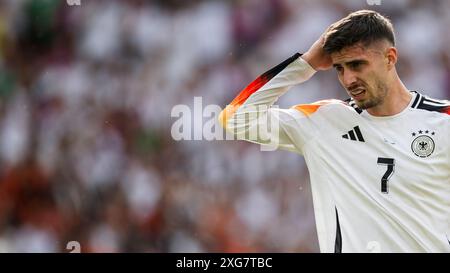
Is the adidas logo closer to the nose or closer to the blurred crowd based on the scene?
the nose

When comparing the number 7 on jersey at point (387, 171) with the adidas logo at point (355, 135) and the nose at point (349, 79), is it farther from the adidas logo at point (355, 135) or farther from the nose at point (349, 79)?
the nose at point (349, 79)

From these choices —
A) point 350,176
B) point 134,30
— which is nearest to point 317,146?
point 350,176

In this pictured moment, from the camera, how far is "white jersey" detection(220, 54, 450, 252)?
3.02 metres

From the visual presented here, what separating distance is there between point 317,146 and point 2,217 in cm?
448

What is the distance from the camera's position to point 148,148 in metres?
6.97

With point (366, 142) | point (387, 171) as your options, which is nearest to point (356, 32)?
point (366, 142)

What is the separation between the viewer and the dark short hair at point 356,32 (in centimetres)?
316

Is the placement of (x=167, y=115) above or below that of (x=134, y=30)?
below

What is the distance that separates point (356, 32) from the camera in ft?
10.4

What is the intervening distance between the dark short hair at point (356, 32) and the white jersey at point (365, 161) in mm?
236

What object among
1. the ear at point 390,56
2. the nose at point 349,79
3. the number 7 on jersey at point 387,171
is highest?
the ear at point 390,56

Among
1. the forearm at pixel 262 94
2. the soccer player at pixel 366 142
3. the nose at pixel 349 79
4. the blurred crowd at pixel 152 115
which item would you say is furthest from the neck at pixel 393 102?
the blurred crowd at pixel 152 115

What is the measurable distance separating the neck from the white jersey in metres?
0.02
